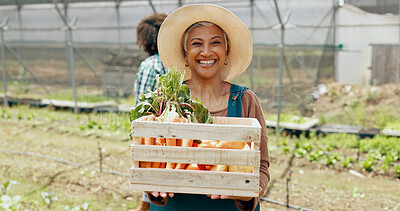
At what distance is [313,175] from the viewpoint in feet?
16.3

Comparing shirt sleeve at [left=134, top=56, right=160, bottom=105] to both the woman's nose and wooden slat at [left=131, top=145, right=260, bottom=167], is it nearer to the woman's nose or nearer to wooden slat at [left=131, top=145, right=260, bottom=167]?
the woman's nose

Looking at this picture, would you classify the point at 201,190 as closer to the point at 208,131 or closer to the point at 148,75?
the point at 208,131

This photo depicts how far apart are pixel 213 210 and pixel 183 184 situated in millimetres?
331

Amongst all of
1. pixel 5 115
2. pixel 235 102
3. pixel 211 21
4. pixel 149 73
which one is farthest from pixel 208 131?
pixel 5 115

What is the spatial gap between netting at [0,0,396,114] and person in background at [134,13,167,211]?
366 cm

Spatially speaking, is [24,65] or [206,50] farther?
[24,65]

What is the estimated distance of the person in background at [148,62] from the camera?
10.1 feet

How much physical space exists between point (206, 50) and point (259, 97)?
5.90 meters

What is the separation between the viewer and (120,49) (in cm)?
914

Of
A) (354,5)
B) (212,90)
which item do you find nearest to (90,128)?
(212,90)

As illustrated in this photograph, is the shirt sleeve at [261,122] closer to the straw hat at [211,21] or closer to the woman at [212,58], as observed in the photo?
the woman at [212,58]

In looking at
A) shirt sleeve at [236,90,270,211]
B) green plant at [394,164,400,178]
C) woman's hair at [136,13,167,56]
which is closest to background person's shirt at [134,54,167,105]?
woman's hair at [136,13,167,56]

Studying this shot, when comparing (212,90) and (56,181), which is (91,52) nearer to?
(56,181)

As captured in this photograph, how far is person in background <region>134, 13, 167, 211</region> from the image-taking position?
307 cm
